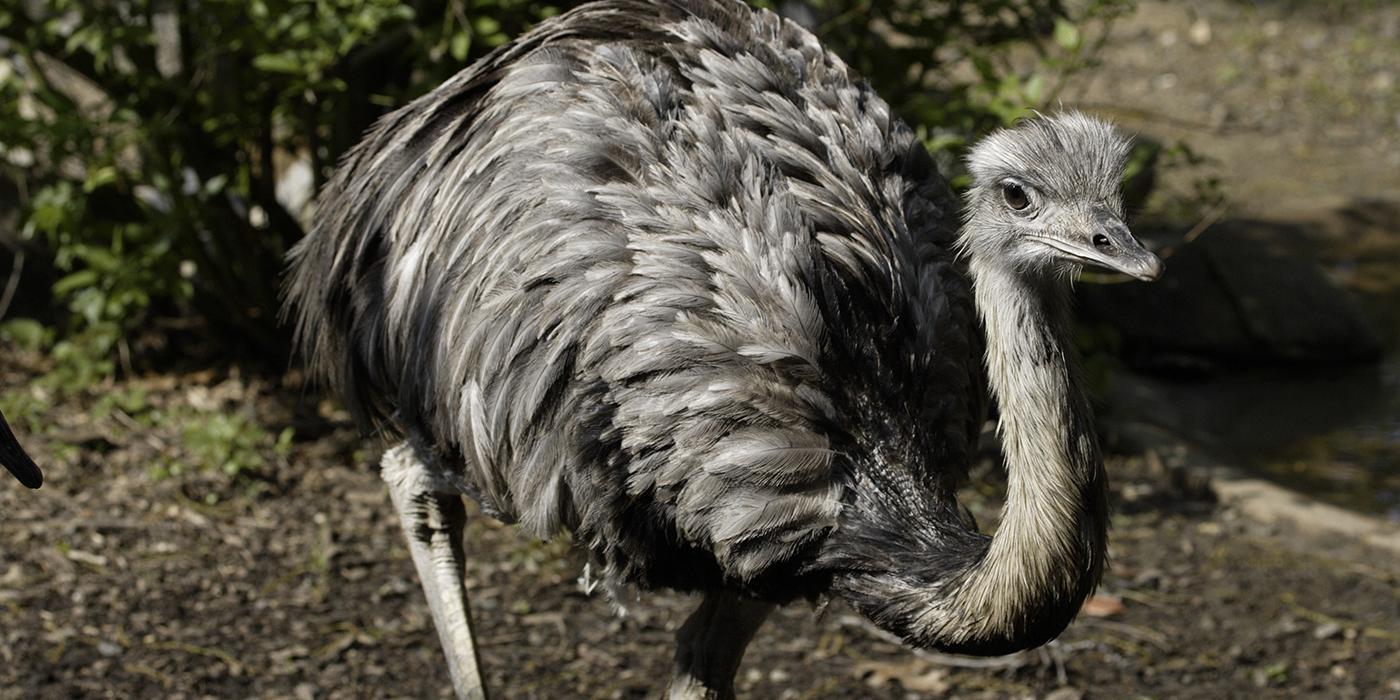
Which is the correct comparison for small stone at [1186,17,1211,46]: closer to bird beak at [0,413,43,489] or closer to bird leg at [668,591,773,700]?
bird leg at [668,591,773,700]

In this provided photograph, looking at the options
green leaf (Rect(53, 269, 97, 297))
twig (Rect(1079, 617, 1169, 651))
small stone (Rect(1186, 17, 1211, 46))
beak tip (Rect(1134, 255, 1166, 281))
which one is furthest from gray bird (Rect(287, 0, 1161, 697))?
small stone (Rect(1186, 17, 1211, 46))

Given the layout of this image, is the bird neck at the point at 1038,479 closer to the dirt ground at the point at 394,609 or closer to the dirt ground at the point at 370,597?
the dirt ground at the point at 370,597

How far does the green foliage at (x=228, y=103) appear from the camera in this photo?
4.30m

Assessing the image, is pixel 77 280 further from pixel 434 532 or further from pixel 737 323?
pixel 737 323

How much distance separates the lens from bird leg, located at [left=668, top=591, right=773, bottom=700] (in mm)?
3252

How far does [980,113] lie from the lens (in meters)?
4.50

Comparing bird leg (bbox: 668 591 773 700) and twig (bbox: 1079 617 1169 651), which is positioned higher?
bird leg (bbox: 668 591 773 700)

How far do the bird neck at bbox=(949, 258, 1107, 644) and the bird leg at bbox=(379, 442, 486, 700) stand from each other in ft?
4.46

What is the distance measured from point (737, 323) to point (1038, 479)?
0.59m

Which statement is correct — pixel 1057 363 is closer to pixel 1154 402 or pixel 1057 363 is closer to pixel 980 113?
pixel 980 113

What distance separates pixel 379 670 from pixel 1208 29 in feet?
26.2

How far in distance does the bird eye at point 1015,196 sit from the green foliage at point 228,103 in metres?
1.61

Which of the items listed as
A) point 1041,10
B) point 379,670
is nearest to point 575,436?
point 379,670

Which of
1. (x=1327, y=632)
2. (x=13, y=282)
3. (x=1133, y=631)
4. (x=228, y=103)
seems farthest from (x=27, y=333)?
(x=1327, y=632)
